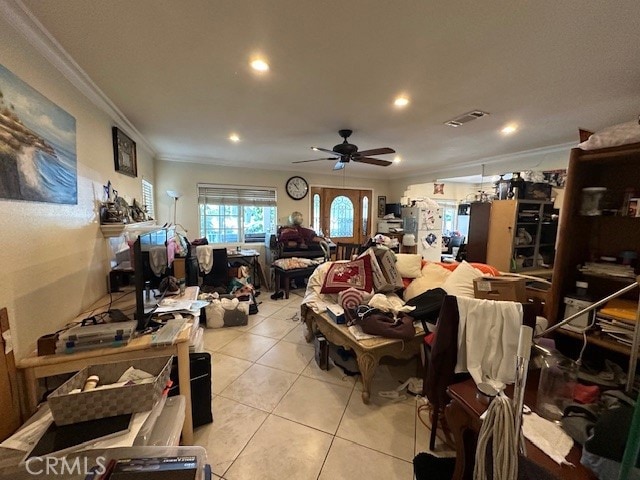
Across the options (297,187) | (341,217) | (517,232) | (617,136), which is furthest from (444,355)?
(341,217)

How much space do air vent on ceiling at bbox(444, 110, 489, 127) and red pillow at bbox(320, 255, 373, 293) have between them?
5.60 feet

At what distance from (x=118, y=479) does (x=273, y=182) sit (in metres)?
4.99

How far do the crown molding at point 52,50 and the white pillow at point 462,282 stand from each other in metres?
3.22

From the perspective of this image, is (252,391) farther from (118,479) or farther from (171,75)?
(171,75)

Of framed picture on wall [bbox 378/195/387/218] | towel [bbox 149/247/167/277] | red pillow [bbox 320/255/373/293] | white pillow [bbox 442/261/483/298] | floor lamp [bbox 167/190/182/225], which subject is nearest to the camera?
towel [bbox 149/247/167/277]

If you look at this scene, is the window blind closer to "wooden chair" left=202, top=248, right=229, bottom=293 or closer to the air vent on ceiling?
"wooden chair" left=202, top=248, right=229, bottom=293

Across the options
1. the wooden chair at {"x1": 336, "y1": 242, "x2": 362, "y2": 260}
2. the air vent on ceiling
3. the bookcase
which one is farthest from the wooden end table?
the wooden chair at {"x1": 336, "y1": 242, "x2": 362, "y2": 260}

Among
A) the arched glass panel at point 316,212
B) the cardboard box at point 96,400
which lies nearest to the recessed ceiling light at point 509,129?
the arched glass panel at point 316,212

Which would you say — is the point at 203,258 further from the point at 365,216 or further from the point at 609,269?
the point at 609,269

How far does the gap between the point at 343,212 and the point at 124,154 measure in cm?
447

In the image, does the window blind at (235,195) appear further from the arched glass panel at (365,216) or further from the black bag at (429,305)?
the black bag at (429,305)

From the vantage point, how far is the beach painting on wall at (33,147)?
121 centimetres

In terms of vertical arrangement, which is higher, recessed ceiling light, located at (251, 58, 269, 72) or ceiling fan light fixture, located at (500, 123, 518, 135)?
ceiling fan light fixture, located at (500, 123, 518, 135)

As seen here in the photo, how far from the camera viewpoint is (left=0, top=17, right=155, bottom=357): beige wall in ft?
4.06
